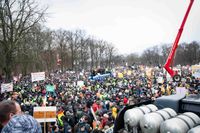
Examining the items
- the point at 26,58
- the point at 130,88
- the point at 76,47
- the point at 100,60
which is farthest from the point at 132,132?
the point at 100,60

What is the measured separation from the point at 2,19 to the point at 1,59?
6602mm

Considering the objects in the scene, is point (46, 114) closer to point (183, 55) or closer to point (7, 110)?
point (7, 110)

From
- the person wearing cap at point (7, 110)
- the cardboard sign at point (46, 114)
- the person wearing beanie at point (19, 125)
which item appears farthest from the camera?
the cardboard sign at point (46, 114)

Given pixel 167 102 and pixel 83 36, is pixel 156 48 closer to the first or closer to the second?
pixel 83 36

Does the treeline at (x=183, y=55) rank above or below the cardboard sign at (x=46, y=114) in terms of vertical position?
above

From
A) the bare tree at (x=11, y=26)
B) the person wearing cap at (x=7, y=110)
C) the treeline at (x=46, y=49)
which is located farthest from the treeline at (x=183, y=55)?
the person wearing cap at (x=7, y=110)

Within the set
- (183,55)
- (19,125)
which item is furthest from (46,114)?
(183,55)

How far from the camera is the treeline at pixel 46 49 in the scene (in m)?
28.4

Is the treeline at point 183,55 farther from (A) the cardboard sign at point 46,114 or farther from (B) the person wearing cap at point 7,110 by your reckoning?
(B) the person wearing cap at point 7,110

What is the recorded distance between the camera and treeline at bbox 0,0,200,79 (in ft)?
93.3

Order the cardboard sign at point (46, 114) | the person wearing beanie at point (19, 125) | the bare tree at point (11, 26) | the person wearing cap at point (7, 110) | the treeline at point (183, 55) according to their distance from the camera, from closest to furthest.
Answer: the person wearing beanie at point (19, 125)
the person wearing cap at point (7, 110)
the cardboard sign at point (46, 114)
the bare tree at point (11, 26)
the treeline at point (183, 55)

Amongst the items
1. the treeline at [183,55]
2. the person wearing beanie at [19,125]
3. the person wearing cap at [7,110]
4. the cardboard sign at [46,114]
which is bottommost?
the cardboard sign at [46,114]

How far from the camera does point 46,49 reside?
62969 millimetres

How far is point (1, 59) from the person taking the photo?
3212 cm
